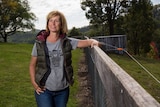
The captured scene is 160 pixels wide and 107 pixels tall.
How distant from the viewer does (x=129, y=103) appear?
218 cm

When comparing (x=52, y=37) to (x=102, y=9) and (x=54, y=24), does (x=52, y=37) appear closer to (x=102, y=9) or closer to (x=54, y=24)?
(x=54, y=24)

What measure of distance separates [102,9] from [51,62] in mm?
35524

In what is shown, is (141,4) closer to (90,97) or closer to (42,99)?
(90,97)

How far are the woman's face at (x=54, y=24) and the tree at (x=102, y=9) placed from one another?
34.7 meters

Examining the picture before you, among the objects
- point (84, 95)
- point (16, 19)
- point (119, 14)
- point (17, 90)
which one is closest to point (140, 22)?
point (119, 14)

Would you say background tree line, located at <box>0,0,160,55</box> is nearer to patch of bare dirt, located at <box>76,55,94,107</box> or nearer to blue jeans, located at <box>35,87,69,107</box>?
patch of bare dirt, located at <box>76,55,94,107</box>

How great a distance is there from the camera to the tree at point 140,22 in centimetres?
4100

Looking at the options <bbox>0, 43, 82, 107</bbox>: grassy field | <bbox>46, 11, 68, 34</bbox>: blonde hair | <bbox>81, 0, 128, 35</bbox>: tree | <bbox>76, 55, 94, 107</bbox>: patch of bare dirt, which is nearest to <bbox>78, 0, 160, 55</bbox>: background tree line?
<bbox>81, 0, 128, 35</bbox>: tree

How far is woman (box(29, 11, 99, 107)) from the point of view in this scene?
437 centimetres

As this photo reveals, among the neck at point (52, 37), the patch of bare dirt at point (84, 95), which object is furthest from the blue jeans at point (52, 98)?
the patch of bare dirt at point (84, 95)

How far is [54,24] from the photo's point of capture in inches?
175

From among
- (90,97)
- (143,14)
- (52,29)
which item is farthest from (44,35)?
(143,14)

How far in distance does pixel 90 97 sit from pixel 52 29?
3826mm

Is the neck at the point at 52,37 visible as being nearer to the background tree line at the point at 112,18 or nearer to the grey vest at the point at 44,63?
the grey vest at the point at 44,63
